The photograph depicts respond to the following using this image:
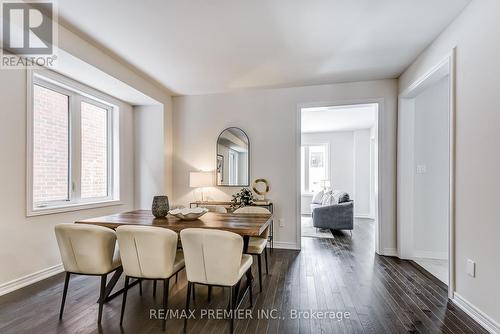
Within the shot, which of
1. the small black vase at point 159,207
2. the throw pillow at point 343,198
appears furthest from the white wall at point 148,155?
the throw pillow at point 343,198

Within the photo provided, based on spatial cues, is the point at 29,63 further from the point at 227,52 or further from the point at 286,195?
the point at 286,195

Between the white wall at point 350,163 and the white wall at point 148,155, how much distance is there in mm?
4590

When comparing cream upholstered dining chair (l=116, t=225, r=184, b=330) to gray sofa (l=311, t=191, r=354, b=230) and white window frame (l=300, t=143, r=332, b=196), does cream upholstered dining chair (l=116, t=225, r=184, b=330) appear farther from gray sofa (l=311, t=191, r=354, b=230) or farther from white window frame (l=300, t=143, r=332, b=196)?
white window frame (l=300, t=143, r=332, b=196)

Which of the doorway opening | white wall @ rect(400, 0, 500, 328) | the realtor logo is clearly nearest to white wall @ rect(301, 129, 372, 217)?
the doorway opening

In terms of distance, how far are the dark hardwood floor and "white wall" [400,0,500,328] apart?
0.36 m

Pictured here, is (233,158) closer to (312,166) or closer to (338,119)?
(338,119)

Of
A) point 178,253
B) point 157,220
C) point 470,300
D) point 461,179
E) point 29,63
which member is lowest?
point 470,300

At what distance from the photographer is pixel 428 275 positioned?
2.91 metres

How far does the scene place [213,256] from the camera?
176 cm

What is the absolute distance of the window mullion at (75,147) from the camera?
331 cm

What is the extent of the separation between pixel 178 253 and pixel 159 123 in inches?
106

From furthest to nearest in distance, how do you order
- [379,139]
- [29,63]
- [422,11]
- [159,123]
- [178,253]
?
[159,123] → [379,139] → [29,63] → [178,253] → [422,11]

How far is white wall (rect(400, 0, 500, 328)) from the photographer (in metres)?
1.82

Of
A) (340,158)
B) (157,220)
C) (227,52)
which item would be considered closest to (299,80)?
(227,52)
